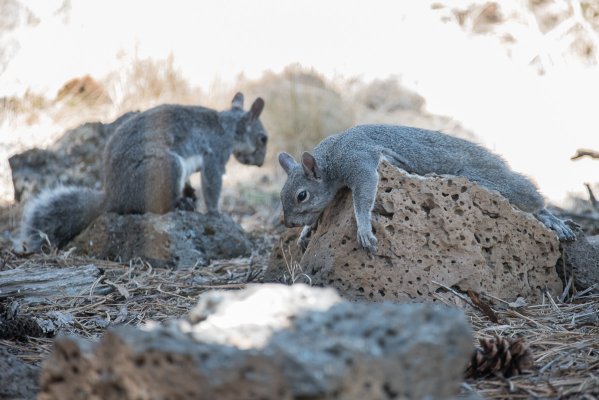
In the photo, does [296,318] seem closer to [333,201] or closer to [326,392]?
[326,392]

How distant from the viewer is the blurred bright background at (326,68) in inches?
417

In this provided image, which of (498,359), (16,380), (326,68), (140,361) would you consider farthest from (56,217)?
(326,68)

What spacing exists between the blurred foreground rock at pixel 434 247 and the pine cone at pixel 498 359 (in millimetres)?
1194

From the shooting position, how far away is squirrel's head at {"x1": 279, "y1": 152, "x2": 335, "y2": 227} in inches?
181

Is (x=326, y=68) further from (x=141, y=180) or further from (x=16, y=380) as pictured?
(x=16, y=380)

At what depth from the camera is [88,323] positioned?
410cm

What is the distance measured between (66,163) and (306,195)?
4.23m

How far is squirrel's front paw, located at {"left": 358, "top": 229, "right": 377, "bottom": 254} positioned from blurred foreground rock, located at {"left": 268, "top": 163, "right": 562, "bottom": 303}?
0.07 meters

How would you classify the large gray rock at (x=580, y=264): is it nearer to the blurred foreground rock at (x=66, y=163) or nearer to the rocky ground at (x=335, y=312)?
the rocky ground at (x=335, y=312)

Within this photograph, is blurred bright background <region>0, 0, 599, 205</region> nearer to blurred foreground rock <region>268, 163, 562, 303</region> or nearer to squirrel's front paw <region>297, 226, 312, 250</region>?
blurred foreground rock <region>268, 163, 562, 303</region>

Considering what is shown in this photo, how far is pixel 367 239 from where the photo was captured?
414 centimetres

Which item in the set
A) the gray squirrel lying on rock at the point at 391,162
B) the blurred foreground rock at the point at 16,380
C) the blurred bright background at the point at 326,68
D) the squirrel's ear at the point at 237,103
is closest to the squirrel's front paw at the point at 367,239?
the gray squirrel lying on rock at the point at 391,162

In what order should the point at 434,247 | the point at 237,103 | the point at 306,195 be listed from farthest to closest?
the point at 237,103, the point at 306,195, the point at 434,247

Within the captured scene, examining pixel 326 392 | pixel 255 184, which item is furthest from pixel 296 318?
pixel 255 184
